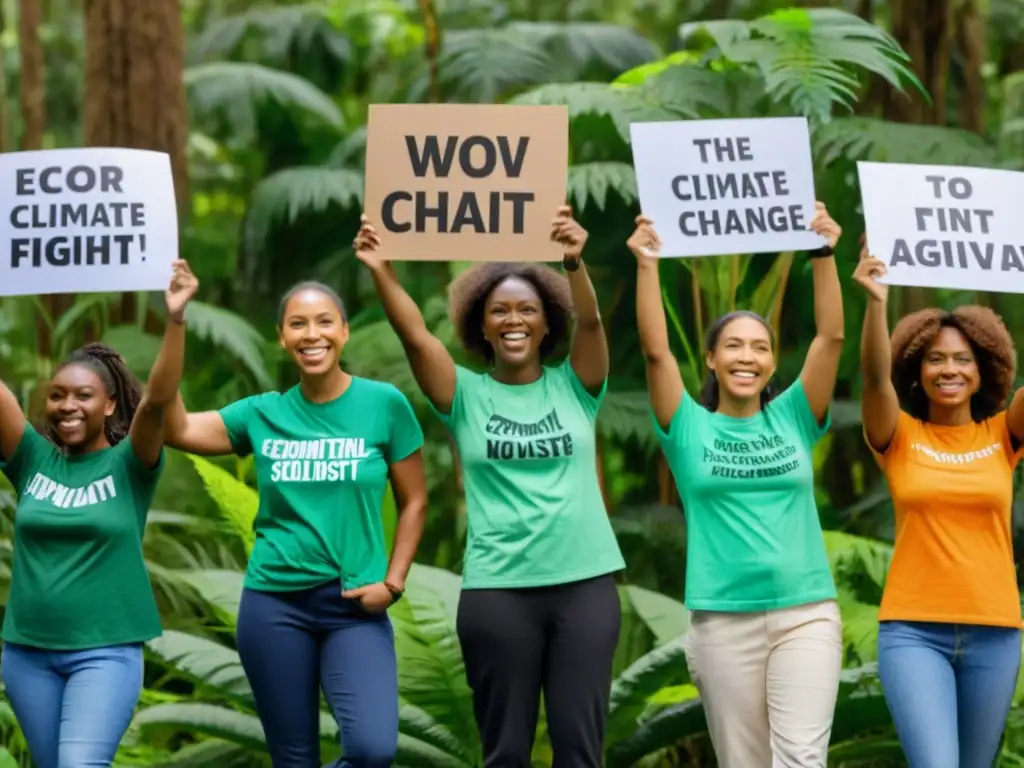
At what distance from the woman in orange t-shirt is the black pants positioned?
79 cm

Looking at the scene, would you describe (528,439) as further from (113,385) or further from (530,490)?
(113,385)

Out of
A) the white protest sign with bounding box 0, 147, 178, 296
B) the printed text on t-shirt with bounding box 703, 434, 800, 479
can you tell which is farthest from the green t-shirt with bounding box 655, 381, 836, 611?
the white protest sign with bounding box 0, 147, 178, 296

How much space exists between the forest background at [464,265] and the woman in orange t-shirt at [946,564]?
107 centimetres

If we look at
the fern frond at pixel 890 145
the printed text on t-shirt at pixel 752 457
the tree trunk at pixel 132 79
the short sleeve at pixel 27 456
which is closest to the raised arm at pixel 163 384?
the short sleeve at pixel 27 456

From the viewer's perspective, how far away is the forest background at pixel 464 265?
5879 mm

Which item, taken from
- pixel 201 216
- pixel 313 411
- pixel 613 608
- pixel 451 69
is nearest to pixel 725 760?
pixel 613 608

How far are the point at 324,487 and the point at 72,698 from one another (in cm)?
85

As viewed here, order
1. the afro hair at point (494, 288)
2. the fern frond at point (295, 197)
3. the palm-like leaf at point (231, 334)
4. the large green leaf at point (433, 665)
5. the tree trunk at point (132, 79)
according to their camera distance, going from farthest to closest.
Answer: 1. the fern frond at point (295, 197)
2. the tree trunk at point (132, 79)
3. the palm-like leaf at point (231, 334)
4. the large green leaf at point (433, 665)
5. the afro hair at point (494, 288)

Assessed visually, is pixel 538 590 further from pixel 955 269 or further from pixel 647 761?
pixel 647 761

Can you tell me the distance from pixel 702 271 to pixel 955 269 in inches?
86.5

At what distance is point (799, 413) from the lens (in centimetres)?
462

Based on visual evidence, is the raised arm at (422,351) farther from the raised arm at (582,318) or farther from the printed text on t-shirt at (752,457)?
the printed text on t-shirt at (752,457)

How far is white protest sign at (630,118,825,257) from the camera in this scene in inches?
193

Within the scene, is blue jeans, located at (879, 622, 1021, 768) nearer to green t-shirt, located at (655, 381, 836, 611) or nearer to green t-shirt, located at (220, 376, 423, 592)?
green t-shirt, located at (655, 381, 836, 611)
